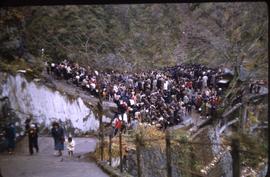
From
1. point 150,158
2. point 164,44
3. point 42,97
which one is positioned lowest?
point 150,158

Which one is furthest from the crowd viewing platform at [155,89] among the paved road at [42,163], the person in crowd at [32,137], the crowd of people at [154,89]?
the person in crowd at [32,137]

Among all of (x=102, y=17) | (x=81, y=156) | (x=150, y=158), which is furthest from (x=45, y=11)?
(x=150, y=158)

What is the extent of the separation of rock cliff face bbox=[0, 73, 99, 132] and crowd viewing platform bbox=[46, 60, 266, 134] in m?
0.34

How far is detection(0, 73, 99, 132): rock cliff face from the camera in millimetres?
5973

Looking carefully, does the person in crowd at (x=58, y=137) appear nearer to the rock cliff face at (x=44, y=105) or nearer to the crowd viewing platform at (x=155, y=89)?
the rock cliff face at (x=44, y=105)

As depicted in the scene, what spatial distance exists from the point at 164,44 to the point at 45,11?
6.78 ft

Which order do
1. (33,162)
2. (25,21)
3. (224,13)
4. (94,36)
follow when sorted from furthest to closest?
(94,36) < (224,13) < (25,21) < (33,162)

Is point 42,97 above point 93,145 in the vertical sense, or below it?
above

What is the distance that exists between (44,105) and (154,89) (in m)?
1.70

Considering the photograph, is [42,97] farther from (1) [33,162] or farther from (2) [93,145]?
(2) [93,145]

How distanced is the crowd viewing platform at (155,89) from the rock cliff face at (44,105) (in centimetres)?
34

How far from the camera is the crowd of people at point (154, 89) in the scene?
7.06 m

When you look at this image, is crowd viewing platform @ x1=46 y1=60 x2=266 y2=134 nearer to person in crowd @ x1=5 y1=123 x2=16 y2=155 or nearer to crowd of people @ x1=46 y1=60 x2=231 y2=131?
crowd of people @ x1=46 y1=60 x2=231 y2=131

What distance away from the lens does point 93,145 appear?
7.91 m
